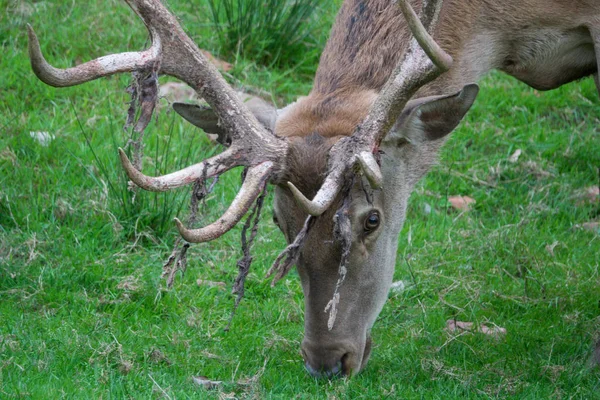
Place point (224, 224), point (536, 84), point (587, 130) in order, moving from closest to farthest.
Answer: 1. point (224, 224)
2. point (536, 84)
3. point (587, 130)

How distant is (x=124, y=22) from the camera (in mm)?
9484

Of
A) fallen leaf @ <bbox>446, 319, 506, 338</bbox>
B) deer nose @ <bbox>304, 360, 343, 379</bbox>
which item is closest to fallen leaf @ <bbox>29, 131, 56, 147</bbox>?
fallen leaf @ <bbox>446, 319, 506, 338</bbox>

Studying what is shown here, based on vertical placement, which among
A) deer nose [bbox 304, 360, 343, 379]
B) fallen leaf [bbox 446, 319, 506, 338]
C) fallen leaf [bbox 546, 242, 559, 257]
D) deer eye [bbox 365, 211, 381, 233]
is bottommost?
fallen leaf [bbox 546, 242, 559, 257]

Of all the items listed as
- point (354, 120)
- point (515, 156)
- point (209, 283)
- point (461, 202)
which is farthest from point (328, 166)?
point (515, 156)

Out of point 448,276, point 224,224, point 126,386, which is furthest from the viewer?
point 448,276

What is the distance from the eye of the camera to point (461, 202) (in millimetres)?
8141

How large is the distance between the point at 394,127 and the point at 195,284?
1.93 metres

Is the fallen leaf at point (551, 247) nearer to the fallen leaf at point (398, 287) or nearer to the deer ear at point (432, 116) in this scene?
the fallen leaf at point (398, 287)

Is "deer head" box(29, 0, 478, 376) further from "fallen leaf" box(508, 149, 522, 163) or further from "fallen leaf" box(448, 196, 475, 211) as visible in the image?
"fallen leaf" box(508, 149, 522, 163)

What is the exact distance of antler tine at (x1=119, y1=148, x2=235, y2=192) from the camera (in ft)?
14.5

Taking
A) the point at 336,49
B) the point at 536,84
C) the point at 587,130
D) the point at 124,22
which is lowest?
the point at 587,130

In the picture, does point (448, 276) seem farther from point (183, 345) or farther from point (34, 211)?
point (34, 211)

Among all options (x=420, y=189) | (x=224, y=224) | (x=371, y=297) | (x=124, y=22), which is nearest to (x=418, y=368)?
(x=371, y=297)

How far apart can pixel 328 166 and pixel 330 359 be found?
38.7 inches
